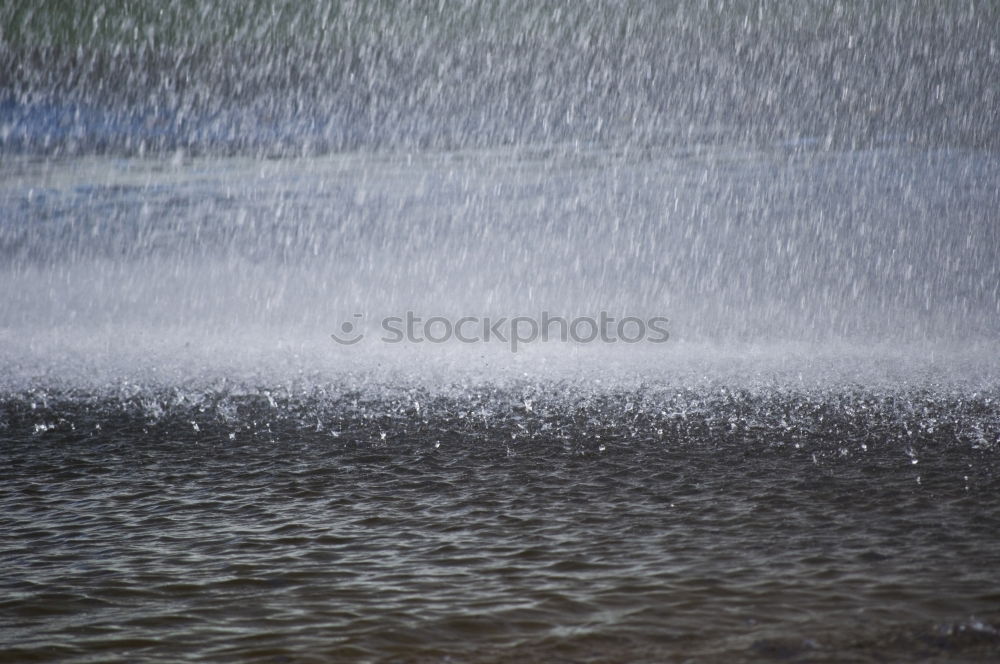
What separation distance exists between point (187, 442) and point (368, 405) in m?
4.14

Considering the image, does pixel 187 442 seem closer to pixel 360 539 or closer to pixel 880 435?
pixel 360 539

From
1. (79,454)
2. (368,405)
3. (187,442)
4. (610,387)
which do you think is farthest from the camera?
(610,387)

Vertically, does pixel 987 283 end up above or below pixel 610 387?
above

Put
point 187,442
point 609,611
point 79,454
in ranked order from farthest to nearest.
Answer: point 187,442, point 79,454, point 609,611

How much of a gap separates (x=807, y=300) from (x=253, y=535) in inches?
3961

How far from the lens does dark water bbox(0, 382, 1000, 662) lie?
6312 mm

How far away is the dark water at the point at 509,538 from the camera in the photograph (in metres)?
6.31

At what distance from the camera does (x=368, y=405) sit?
17.6m

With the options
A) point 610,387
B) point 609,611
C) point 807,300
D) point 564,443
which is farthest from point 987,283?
point 609,611

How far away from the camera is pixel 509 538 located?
8680 mm

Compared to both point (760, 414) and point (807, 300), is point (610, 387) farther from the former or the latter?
point (807, 300)

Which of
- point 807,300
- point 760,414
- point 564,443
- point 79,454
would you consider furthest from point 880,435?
point 807,300

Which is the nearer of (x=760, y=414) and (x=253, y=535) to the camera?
(x=253, y=535)

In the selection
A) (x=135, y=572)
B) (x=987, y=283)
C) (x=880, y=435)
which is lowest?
(x=135, y=572)
